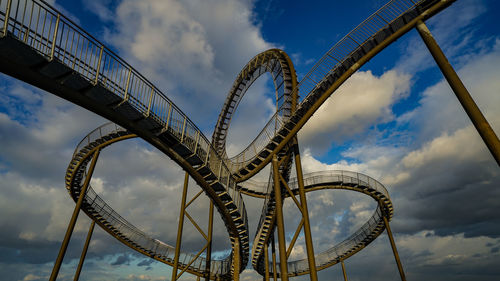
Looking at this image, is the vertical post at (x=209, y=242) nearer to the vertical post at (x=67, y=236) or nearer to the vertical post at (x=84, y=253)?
the vertical post at (x=67, y=236)

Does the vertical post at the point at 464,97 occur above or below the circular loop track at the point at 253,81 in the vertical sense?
below

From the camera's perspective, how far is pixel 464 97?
589 centimetres

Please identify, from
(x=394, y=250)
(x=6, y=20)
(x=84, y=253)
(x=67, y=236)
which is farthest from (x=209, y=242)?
(x=394, y=250)

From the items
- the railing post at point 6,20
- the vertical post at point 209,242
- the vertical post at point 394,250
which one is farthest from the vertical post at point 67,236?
the vertical post at point 394,250

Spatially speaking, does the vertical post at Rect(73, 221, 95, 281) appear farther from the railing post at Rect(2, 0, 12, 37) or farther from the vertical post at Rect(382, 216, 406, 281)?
the vertical post at Rect(382, 216, 406, 281)

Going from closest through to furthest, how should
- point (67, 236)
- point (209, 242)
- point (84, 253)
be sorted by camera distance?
point (67, 236) < point (209, 242) < point (84, 253)

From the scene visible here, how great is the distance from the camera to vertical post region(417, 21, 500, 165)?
5338 millimetres

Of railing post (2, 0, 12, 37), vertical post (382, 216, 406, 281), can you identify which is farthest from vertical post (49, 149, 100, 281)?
vertical post (382, 216, 406, 281)

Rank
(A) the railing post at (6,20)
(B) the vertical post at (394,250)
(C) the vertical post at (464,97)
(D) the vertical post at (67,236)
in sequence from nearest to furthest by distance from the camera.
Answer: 1. (A) the railing post at (6,20)
2. (C) the vertical post at (464,97)
3. (D) the vertical post at (67,236)
4. (B) the vertical post at (394,250)

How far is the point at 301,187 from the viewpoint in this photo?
420 inches

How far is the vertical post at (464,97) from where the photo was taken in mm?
5338

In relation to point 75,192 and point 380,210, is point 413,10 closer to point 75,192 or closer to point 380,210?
point 380,210

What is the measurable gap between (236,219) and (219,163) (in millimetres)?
2843

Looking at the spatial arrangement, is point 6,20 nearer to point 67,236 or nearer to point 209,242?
point 67,236
